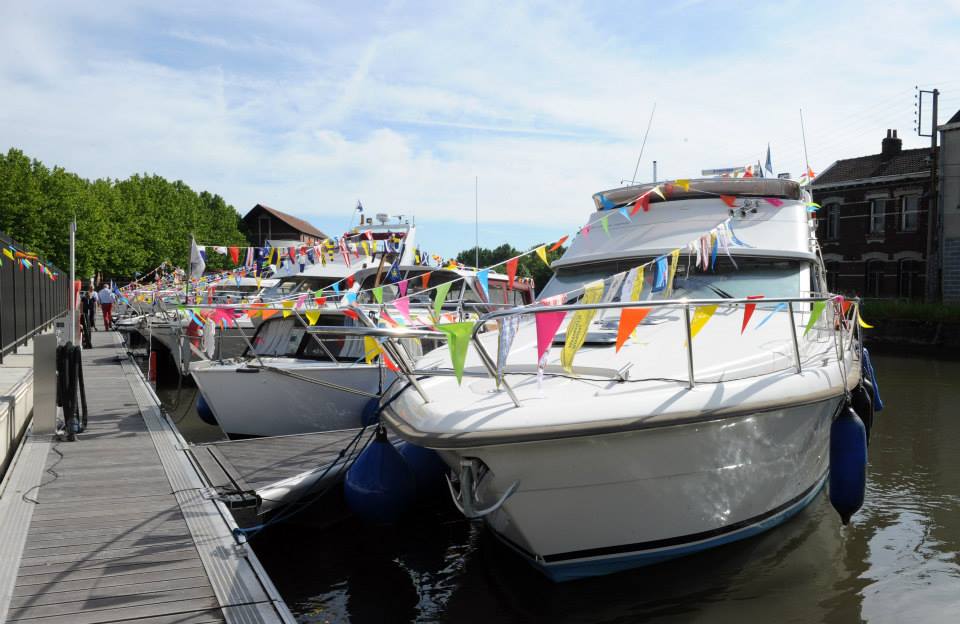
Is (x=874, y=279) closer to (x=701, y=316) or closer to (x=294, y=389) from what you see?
(x=294, y=389)

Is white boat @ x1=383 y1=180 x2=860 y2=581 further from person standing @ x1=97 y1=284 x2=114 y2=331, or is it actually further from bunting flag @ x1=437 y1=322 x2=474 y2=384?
person standing @ x1=97 y1=284 x2=114 y2=331

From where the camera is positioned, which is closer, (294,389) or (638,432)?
(638,432)

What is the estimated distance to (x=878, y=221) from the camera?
3350 centimetres

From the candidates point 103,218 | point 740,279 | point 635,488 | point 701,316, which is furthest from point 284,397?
point 103,218

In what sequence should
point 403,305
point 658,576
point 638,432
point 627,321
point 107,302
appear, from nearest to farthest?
point 638,432 < point 627,321 < point 658,576 < point 403,305 < point 107,302

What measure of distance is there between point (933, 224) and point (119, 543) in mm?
32494

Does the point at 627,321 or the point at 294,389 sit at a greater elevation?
the point at 627,321

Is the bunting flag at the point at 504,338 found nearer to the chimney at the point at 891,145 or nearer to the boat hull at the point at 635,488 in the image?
the boat hull at the point at 635,488

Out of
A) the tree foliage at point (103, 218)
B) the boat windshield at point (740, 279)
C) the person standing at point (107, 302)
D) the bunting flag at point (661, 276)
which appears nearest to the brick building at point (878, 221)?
the boat windshield at point (740, 279)

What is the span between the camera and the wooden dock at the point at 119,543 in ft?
13.7

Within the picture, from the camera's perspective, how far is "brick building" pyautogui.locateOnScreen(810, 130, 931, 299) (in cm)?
3206

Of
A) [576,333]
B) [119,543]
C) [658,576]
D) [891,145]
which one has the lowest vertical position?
[658,576]

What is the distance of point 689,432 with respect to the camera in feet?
16.1

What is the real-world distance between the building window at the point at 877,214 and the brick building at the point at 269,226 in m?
65.2
